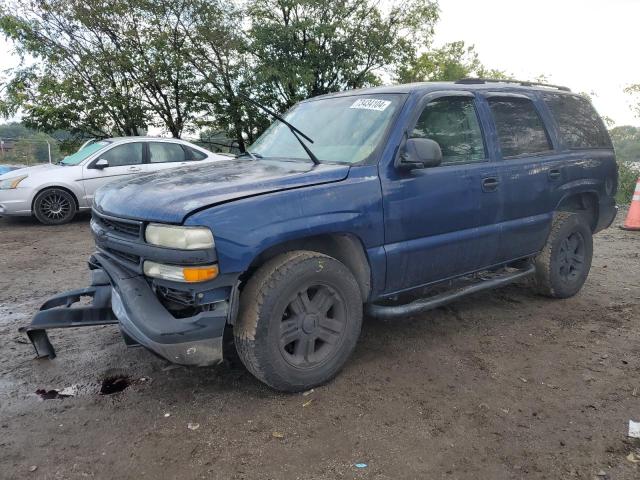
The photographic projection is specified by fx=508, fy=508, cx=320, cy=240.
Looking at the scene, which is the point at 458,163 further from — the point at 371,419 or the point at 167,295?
the point at 167,295

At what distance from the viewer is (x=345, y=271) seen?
309cm

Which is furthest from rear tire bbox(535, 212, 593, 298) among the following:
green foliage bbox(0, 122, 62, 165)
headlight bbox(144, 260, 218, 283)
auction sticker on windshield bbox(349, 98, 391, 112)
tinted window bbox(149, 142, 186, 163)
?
green foliage bbox(0, 122, 62, 165)

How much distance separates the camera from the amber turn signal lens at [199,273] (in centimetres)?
261

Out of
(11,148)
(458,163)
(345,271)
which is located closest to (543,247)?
(458,163)

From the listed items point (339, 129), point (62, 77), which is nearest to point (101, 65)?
point (62, 77)

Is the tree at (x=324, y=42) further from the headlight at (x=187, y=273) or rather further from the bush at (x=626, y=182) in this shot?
the headlight at (x=187, y=273)

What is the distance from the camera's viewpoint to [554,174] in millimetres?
4312

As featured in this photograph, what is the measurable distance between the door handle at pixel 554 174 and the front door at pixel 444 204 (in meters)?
0.74

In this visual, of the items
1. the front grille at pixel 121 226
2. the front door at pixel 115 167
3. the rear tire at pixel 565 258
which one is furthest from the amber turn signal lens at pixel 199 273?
the front door at pixel 115 167

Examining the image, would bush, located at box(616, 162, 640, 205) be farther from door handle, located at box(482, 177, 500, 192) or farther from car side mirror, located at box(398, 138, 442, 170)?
car side mirror, located at box(398, 138, 442, 170)

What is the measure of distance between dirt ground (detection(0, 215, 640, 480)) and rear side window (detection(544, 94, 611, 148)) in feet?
5.32

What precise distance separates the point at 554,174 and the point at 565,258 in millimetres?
895

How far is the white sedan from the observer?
28.4ft

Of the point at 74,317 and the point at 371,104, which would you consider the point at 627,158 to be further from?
the point at 74,317
